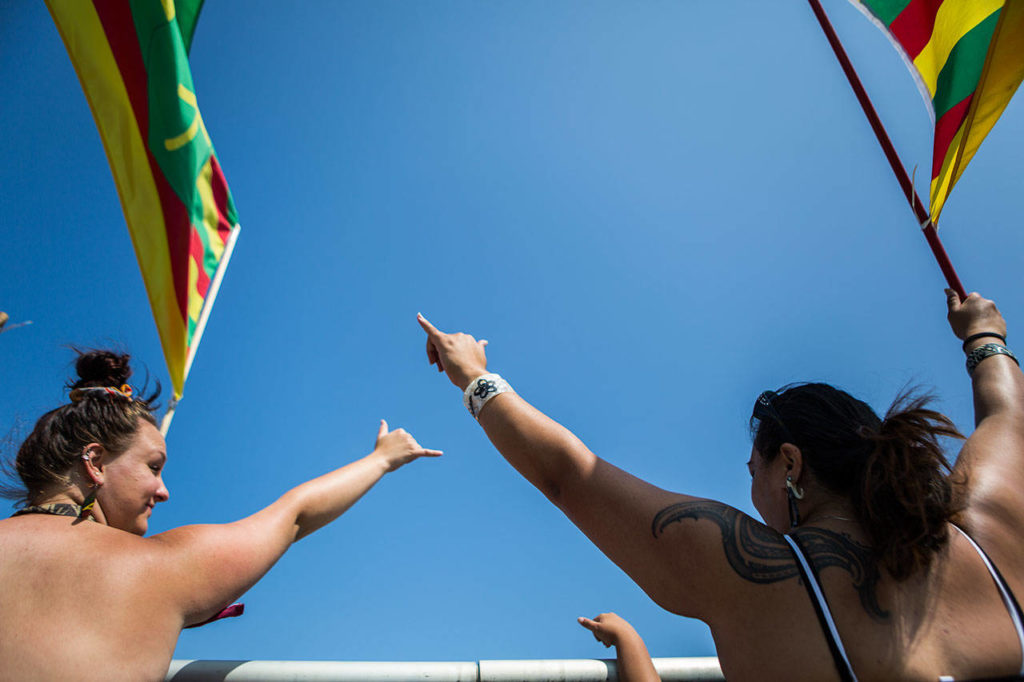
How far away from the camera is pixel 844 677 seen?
1279 mm

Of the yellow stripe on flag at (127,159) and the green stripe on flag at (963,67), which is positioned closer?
the green stripe on flag at (963,67)

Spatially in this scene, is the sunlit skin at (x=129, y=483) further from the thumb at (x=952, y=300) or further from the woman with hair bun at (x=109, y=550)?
the thumb at (x=952, y=300)

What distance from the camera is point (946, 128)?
11.4 ft

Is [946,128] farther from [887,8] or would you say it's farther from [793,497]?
[793,497]

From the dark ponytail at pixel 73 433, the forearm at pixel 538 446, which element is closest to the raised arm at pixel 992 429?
the forearm at pixel 538 446

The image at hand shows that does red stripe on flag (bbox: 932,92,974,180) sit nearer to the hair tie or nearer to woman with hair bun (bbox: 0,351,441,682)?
woman with hair bun (bbox: 0,351,441,682)

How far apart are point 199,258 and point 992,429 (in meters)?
4.66

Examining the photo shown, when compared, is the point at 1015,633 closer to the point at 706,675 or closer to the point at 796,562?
the point at 796,562

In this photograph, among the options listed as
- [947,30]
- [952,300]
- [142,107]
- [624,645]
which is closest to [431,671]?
[624,645]

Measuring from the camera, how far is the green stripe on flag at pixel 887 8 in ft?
12.3

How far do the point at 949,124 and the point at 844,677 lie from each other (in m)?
3.59

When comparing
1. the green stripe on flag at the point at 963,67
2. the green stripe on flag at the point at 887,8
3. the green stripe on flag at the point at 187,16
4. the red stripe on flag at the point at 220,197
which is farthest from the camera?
the red stripe on flag at the point at 220,197

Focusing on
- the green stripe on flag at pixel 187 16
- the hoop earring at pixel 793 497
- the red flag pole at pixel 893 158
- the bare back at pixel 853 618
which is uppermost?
the green stripe on flag at pixel 187 16

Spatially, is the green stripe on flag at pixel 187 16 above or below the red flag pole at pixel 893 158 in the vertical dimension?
above
